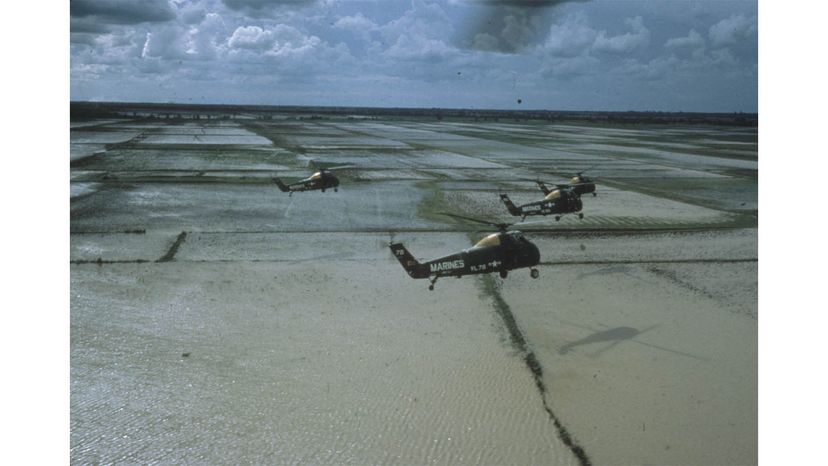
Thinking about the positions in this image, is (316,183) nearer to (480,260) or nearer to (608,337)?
(480,260)

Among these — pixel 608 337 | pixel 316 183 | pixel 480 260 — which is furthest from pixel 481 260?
pixel 316 183

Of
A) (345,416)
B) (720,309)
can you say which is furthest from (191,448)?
(720,309)

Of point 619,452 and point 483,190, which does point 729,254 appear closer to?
point 619,452

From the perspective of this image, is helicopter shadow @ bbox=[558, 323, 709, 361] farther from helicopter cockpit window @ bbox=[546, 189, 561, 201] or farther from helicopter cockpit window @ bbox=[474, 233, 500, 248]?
helicopter cockpit window @ bbox=[546, 189, 561, 201]

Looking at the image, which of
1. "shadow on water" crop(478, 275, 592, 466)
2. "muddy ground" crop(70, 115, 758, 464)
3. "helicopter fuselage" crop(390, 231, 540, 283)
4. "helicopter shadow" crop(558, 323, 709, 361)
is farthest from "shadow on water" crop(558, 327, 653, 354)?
"helicopter fuselage" crop(390, 231, 540, 283)

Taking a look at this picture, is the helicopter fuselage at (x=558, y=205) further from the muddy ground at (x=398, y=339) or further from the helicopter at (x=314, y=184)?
the helicopter at (x=314, y=184)

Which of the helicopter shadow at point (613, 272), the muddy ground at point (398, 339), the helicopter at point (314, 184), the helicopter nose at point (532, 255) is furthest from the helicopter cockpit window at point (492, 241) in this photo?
the helicopter at point (314, 184)
